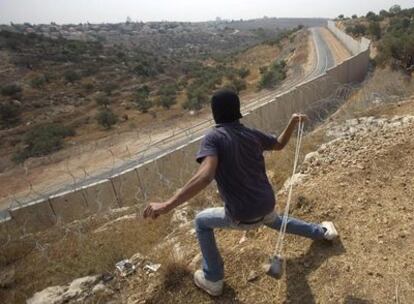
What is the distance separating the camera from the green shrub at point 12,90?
33.9m

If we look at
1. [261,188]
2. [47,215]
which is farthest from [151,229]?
[47,215]

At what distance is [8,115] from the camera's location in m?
30.2

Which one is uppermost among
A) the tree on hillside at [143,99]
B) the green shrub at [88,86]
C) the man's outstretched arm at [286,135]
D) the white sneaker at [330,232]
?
the man's outstretched arm at [286,135]

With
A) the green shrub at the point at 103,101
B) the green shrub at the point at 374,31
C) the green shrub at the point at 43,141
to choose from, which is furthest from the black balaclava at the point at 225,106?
the green shrub at the point at 374,31

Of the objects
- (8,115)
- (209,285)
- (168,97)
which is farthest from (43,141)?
(209,285)

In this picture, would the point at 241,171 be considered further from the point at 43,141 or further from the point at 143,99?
the point at 143,99

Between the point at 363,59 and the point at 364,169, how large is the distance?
67.4ft

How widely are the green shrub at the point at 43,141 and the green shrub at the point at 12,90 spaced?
11.1m

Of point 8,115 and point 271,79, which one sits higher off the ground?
point 8,115

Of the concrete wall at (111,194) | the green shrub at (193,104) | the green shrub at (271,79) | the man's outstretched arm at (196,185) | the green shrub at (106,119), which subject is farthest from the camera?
the green shrub at (271,79)

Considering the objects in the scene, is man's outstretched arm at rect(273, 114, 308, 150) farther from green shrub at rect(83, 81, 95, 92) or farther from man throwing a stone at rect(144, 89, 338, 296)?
green shrub at rect(83, 81, 95, 92)

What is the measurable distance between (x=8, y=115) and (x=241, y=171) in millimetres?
31975

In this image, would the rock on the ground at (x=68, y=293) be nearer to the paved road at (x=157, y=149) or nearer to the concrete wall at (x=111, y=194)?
the concrete wall at (x=111, y=194)

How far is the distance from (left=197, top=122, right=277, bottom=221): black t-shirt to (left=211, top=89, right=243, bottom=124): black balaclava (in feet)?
0.15
